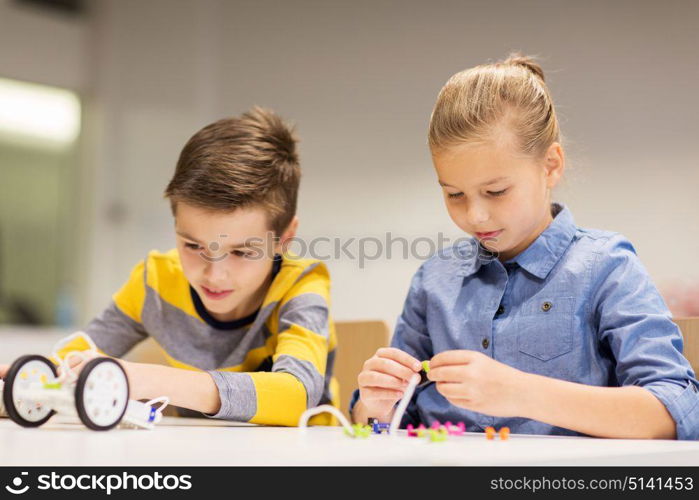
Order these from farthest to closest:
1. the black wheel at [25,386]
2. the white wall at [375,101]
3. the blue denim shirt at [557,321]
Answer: the white wall at [375,101] → the blue denim shirt at [557,321] → the black wheel at [25,386]

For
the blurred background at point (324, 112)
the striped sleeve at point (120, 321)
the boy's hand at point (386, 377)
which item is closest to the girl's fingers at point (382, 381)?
the boy's hand at point (386, 377)

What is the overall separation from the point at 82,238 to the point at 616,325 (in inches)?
128

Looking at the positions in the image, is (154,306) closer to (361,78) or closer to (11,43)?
(361,78)

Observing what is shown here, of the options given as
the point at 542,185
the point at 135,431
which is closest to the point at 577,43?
the point at 542,185

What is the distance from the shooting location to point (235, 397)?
1005mm

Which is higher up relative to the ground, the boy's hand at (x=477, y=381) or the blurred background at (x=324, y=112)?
the blurred background at (x=324, y=112)

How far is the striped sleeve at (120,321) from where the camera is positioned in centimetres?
142

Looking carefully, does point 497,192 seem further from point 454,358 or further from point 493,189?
point 454,358

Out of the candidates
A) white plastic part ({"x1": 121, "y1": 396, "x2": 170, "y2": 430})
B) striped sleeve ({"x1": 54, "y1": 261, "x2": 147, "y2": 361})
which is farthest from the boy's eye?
striped sleeve ({"x1": 54, "y1": 261, "x2": 147, "y2": 361})

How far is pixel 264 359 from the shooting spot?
4.32 ft

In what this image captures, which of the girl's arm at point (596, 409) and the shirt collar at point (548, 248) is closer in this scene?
the girl's arm at point (596, 409)

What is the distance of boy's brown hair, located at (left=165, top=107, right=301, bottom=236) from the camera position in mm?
1266

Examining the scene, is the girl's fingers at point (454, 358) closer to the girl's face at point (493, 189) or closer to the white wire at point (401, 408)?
the white wire at point (401, 408)

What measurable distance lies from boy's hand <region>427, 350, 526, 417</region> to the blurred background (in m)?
1.40
